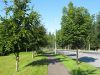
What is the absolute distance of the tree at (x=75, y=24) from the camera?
2994 cm

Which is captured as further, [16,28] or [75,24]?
[75,24]

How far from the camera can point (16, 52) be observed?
26094 mm

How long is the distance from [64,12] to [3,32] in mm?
9164

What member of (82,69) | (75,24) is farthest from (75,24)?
(82,69)

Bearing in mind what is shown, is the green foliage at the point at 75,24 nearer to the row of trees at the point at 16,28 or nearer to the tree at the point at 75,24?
the tree at the point at 75,24

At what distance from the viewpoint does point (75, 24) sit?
30.1 meters

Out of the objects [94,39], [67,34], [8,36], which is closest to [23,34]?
[8,36]

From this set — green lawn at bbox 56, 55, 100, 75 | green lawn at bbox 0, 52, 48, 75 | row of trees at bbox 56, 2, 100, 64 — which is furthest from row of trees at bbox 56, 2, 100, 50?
green lawn at bbox 0, 52, 48, 75

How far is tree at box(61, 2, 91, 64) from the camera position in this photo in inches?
1179

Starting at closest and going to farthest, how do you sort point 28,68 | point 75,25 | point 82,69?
point 82,69, point 28,68, point 75,25

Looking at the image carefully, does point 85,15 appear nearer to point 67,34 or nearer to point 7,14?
point 67,34

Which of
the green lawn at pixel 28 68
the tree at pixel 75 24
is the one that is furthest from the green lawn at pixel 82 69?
the tree at pixel 75 24

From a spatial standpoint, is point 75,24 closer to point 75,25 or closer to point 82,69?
point 75,25

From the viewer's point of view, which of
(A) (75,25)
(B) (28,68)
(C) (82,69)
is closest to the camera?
(C) (82,69)
